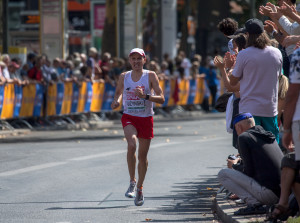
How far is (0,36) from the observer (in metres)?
29.1

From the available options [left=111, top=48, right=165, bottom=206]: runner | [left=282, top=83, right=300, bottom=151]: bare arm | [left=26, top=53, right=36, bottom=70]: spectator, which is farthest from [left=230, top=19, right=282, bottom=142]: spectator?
[left=26, top=53, right=36, bottom=70]: spectator

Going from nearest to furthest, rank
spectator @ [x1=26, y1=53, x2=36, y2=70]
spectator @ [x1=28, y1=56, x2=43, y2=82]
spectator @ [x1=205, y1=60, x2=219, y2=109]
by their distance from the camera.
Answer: spectator @ [x1=28, y1=56, x2=43, y2=82] < spectator @ [x1=26, y1=53, x2=36, y2=70] < spectator @ [x1=205, y1=60, x2=219, y2=109]

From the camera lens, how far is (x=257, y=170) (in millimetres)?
8938

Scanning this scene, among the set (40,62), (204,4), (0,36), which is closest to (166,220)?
(40,62)

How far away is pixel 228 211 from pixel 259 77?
1.45 meters

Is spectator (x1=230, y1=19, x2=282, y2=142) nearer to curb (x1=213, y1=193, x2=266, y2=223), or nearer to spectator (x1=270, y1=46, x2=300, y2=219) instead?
curb (x1=213, y1=193, x2=266, y2=223)

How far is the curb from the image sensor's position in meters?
8.75

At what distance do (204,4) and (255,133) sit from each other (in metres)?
33.2

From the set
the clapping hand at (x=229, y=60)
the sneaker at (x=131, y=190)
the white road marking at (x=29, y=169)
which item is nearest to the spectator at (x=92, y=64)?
the white road marking at (x=29, y=169)

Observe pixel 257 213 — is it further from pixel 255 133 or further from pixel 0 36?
pixel 0 36

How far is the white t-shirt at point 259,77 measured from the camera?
32.2 feet

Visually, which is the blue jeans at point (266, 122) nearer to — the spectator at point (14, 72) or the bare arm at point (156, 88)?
the bare arm at point (156, 88)

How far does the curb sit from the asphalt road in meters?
0.14

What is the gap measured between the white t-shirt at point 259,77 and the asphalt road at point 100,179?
1.28 metres
